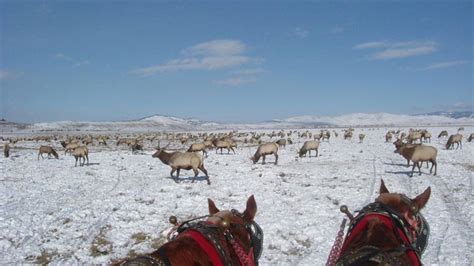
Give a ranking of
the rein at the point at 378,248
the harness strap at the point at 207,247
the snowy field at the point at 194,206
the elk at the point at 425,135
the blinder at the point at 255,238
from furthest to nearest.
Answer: the elk at the point at 425,135, the snowy field at the point at 194,206, the blinder at the point at 255,238, the harness strap at the point at 207,247, the rein at the point at 378,248

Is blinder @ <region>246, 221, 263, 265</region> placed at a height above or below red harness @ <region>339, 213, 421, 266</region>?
below

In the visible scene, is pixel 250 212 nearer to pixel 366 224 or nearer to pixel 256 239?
pixel 256 239

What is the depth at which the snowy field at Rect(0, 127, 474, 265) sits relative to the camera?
312 inches

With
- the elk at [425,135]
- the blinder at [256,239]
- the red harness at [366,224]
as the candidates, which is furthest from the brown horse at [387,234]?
the elk at [425,135]

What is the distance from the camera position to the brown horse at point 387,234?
6.34 feet

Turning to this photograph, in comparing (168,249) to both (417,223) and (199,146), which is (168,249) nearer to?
(417,223)

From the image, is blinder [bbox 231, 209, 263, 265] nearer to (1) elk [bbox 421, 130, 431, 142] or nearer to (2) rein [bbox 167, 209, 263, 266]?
(2) rein [bbox 167, 209, 263, 266]

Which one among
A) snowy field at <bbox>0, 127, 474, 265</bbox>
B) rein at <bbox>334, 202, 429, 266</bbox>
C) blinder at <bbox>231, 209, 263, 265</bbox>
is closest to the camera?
rein at <bbox>334, 202, 429, 266</bbox>

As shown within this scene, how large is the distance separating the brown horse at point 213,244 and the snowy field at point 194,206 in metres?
5.08

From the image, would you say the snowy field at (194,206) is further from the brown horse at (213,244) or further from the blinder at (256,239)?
the brown horse at (213,244)

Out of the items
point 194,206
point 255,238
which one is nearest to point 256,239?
point 255,238

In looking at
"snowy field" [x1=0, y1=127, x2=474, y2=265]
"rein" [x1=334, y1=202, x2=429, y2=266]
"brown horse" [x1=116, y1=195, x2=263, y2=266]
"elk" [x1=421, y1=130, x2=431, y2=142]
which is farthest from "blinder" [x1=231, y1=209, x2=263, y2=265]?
"elk" [x1=421, y1=130, x2=431, y2=142]

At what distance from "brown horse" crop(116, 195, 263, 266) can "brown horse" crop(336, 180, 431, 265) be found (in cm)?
64

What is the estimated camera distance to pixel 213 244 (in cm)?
224
